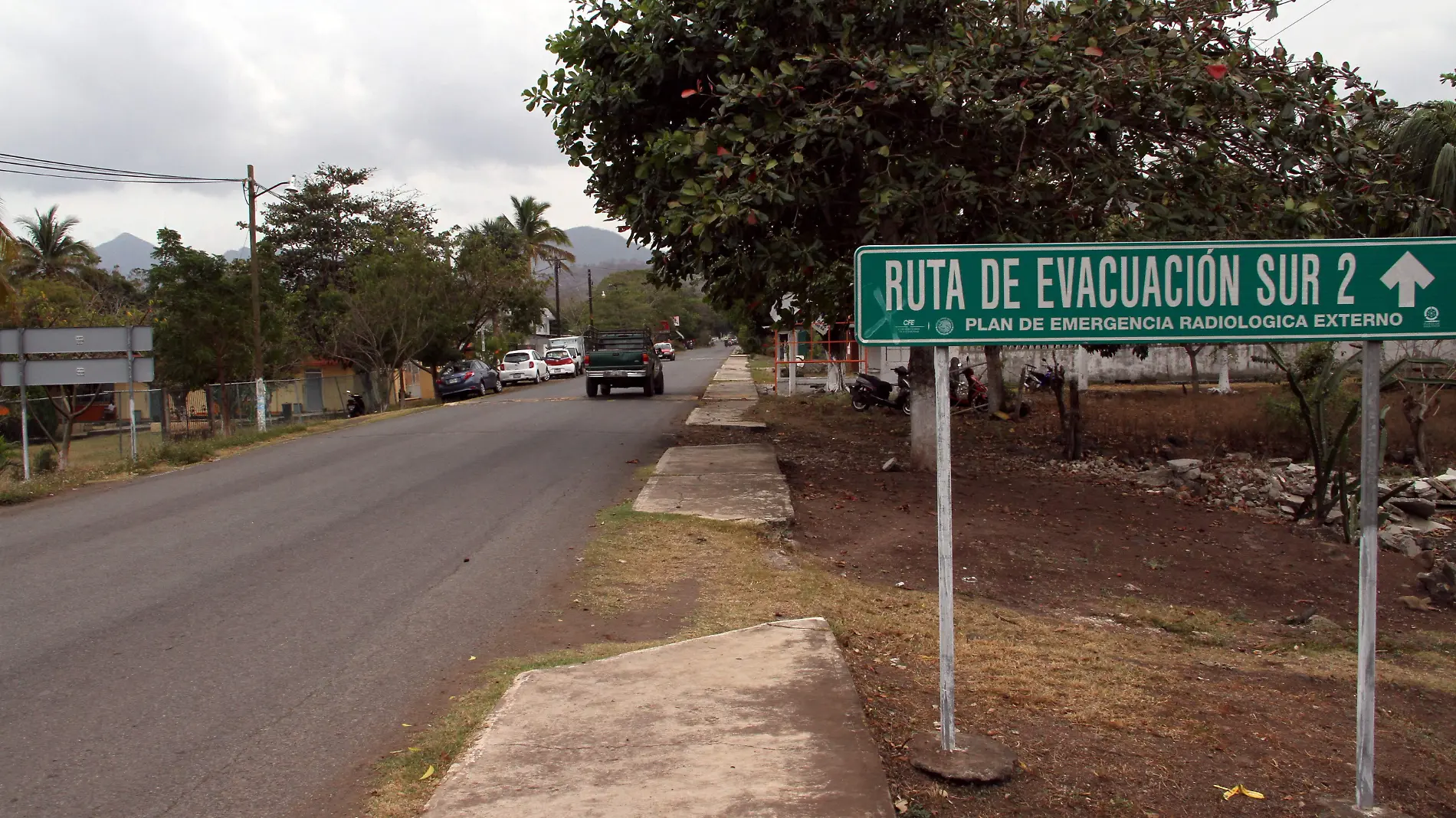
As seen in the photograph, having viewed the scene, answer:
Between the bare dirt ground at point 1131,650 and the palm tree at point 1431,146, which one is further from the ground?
the palm tree at point 1431,146

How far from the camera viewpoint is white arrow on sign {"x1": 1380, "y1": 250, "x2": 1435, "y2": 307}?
3996 mm

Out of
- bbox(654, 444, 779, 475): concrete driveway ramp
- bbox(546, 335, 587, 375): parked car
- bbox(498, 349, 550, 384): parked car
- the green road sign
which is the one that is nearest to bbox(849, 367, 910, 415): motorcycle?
bbox(654, 444, 779, 475): concrete driveway ramp

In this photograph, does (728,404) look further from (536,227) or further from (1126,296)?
(536,227)

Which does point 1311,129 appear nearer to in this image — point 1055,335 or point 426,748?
point 1055,335

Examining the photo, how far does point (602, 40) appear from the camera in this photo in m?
12.6

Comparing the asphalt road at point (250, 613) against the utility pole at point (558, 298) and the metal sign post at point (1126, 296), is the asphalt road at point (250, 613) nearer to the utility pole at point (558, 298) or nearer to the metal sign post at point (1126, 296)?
the metal sign post at point (1126, 296)

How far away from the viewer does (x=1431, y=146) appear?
15195 mm

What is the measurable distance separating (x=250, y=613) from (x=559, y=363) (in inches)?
1646

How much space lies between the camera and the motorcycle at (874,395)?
73.3 feet

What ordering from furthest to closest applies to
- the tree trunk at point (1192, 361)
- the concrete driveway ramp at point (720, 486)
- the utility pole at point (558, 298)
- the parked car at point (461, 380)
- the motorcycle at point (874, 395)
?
the utility pole at point (558, 298)
the parked car at point (461, 380)
the tree trunk at point (1192, 361)
the motorcycle at point (874, 395)
the concrete driveway ramp at point (720, 486)

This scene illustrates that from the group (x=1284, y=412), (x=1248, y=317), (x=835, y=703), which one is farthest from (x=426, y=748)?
(x=1284, y=412)

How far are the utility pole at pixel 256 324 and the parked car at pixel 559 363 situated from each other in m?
22.1

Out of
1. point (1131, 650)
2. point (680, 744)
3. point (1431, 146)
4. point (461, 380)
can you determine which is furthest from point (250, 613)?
point (461, 380)

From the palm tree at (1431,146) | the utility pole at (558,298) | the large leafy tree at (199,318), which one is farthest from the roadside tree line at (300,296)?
the palm tree at (1431,146)
